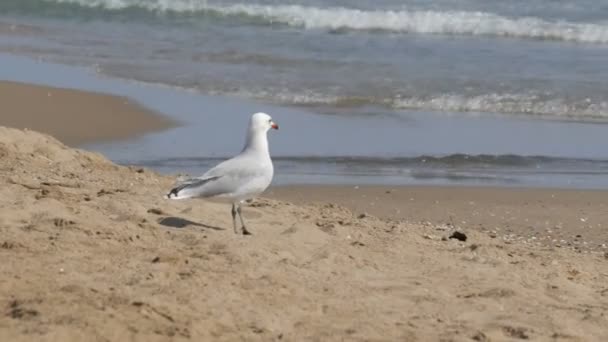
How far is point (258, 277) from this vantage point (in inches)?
231

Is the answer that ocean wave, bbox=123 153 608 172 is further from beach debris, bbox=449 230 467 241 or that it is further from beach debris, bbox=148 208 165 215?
beach debris, bbox=148 208 165 215

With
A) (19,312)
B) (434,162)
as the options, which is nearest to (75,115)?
(434,162)

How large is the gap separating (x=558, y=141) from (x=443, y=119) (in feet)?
5.63

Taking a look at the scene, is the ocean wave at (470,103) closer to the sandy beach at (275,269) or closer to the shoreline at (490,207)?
the shoreline at (490,207)

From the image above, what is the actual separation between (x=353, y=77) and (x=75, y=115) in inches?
175

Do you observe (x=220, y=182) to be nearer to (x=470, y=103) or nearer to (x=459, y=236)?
(x=459, y=236)

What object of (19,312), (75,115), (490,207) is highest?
(19,312)

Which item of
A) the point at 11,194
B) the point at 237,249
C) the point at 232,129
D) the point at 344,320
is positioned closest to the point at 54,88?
the point at 232,129

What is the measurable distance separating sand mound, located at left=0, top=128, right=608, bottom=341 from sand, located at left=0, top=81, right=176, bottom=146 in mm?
4743

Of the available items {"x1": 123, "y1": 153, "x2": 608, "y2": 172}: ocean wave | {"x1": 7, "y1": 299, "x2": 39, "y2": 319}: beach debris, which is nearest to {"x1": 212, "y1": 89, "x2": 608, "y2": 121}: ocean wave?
{"x1": 123, "y1": 153, "x2": 608, "y2": 172}: ocean wave

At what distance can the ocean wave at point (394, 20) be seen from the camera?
21.1 metres

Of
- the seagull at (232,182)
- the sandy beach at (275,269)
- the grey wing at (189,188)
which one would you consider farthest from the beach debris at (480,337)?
the grey wing at (189,188)

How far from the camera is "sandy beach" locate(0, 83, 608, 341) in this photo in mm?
5145

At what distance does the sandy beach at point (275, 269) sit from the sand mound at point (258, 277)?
0.01 m
